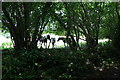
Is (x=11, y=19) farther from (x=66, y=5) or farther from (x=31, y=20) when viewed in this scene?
(x=66, y=5)

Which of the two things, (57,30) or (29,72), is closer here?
(29,72)

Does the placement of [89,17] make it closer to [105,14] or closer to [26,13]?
[105,14]

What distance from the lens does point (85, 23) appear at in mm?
7559

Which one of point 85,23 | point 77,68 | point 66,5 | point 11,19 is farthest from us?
point 85,23

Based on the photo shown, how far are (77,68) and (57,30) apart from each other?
206 inches

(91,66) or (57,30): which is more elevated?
(57,30)

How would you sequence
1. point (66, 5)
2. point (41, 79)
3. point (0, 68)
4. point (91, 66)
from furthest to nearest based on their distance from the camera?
1. point (66, 5)
2. point (91, 66)
3. point (0, 68)
4. point (41, 79)

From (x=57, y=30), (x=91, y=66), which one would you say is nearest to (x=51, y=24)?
(x=57, y=30)

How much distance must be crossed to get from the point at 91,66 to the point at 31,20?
375 centimetres

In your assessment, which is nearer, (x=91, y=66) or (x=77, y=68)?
(x=77, y=68)

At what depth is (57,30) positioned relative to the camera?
31.0 ft

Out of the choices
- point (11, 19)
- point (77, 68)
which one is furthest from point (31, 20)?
point (77, 68)

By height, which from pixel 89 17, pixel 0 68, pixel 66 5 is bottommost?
pixel 0 68

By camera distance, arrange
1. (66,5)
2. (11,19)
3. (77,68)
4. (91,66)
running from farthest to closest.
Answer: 1. (66,5)
2. (11,19)
3. (91,66)
4. (77,68)
